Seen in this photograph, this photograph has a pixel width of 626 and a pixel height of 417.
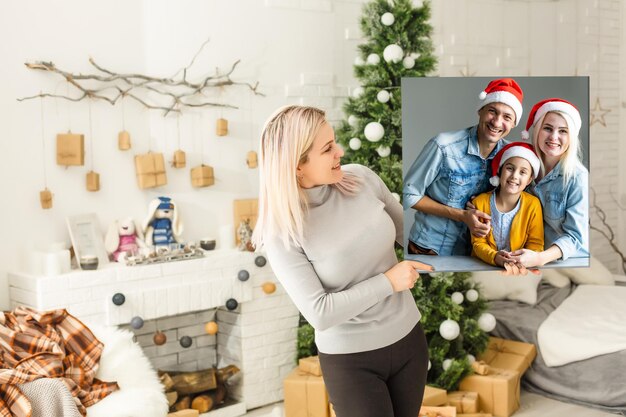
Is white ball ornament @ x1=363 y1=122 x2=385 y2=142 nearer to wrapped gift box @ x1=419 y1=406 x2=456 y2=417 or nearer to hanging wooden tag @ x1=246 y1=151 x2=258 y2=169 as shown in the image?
hanging wooden tag @ x1=246 y1=151 x2=258 y2=169

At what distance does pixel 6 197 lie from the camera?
345cm

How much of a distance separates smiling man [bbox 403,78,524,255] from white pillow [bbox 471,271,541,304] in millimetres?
2221

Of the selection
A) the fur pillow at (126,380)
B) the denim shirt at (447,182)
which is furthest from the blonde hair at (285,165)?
the fur pillow at (126,380)

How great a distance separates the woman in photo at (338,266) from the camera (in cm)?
195

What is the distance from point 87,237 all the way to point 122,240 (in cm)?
17

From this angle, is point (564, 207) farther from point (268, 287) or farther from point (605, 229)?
point (605, 229)

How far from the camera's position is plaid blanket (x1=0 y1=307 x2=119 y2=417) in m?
2.65

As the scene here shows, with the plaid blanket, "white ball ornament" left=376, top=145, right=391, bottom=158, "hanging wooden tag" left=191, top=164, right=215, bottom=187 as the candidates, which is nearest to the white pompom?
"white ball ornament" left=376, top=145, right=391, bottom=158

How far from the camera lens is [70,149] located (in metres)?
3.55

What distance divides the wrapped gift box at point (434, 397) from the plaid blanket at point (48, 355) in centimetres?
145

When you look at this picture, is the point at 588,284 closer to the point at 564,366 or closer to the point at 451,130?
the point at 564,366

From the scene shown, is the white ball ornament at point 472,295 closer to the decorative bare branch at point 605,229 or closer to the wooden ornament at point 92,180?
the wooden ornament at point 92,180

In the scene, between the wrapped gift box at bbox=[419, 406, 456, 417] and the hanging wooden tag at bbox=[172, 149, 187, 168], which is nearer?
the wrapped gift box at bbox=[419, 406, 456, 417]

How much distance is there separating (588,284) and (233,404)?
2.22 meters
